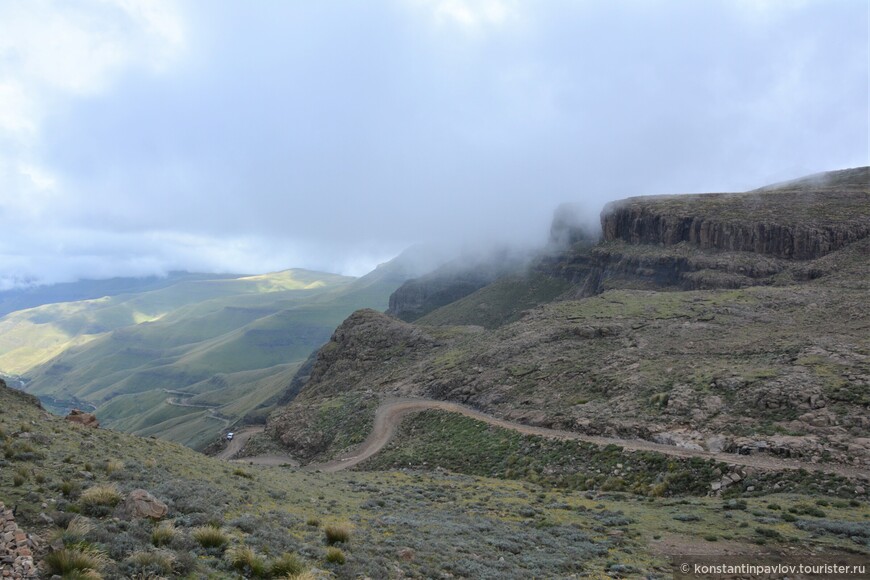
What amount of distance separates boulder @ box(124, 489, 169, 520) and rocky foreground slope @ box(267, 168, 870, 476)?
99.7 feet

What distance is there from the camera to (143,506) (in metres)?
13.0

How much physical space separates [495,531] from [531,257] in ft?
526

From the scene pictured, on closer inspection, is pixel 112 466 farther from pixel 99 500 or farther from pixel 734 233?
pixel 734 233

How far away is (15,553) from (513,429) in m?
A: 36.7

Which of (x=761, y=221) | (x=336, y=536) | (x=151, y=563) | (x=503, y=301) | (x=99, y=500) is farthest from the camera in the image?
(x=503, y=301)

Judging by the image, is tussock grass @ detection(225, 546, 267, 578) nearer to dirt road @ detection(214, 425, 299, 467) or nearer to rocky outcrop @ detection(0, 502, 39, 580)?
rocky outcrop @ detection(0, 502, 39, 580)

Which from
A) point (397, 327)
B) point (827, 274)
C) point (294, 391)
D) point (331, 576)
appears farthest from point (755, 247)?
point (294, 391)

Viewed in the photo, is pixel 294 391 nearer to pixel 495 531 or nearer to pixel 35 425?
pixel 35 425

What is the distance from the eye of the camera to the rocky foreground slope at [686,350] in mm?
32219

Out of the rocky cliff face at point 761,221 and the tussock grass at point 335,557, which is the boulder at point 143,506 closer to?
the tussock grass at point 335,557

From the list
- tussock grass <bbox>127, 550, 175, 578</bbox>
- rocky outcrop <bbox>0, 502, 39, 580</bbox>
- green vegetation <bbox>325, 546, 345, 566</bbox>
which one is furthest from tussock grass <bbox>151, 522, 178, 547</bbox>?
green vegetation <bbox>325, 546, 345, 566</bbox>

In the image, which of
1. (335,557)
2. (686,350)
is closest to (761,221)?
(686,350)

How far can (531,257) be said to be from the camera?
175 metres

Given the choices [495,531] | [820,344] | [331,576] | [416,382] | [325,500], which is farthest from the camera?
[416,382]
